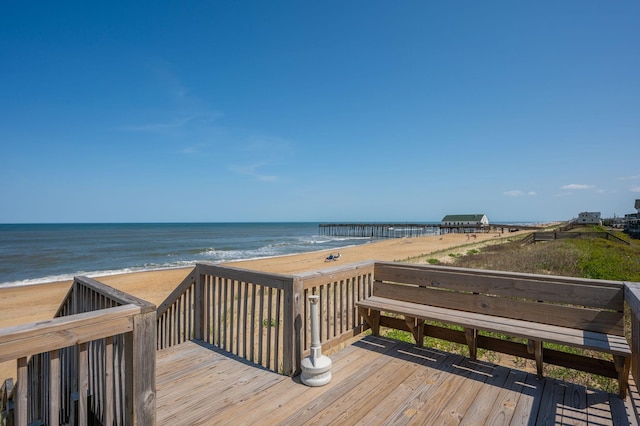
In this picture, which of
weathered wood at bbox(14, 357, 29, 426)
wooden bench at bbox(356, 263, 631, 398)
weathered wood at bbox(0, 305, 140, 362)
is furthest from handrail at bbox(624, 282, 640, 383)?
weathered wood at bbox(14, 357, 29, 426)

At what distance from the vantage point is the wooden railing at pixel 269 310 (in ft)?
10.5

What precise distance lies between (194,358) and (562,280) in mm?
4192

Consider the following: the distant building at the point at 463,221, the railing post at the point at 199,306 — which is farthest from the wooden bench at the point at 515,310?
the distant building at the point at 463,221

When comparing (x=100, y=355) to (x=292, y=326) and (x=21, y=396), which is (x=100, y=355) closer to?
(x=21, y=396)

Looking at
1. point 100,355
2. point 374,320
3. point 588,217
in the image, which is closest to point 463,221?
point 588,217

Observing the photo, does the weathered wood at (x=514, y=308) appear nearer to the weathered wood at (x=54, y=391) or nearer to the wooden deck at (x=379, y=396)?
the wooden deck at (x=379, y=396)

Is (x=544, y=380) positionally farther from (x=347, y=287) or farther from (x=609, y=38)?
(x=609, y=38)

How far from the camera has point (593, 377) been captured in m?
3.46

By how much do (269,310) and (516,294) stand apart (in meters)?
2.76

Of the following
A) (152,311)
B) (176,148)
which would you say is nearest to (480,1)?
(152,311)

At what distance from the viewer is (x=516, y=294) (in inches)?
133

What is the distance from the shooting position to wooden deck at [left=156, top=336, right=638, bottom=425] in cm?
248

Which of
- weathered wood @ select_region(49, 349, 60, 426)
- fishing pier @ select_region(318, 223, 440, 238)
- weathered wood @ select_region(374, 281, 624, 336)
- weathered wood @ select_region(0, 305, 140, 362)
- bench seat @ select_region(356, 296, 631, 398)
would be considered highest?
weathered wood @ select_region(0, 305, 140, 362)

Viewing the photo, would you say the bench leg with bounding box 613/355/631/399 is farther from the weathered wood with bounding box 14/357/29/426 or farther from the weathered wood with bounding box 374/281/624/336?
the weathered wood with bounding box 14/357/29/426
